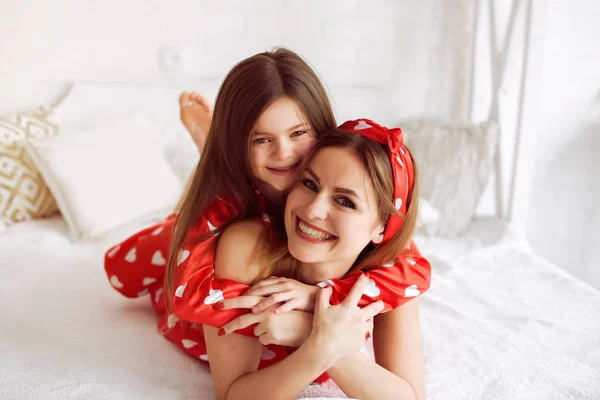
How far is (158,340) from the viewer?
148cm

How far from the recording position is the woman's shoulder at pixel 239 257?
1188 millimetres

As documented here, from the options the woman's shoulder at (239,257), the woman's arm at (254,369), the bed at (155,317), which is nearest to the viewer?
the woman's arm at (254,369)

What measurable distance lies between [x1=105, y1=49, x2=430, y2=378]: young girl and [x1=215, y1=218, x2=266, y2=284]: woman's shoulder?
2 centimetres

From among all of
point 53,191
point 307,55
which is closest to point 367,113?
point 307,55

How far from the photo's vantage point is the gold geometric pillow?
2191 millimetres

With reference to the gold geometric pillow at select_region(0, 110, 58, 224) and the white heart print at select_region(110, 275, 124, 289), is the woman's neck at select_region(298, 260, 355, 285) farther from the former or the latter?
the gold geometric pillow at select_region(0, 110, 58, 224)

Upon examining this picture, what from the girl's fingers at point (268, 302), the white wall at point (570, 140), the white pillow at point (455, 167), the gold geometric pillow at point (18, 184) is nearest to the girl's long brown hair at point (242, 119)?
the girl's fingers at point (268, 302)

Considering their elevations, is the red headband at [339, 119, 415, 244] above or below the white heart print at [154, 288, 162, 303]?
above

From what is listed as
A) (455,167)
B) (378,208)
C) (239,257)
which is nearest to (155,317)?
(239,257)

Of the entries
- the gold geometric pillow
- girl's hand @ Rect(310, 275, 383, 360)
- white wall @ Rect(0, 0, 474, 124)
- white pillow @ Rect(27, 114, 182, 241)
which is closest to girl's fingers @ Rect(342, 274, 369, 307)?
girl's hand @ Rect(310, 275, 383, 360)

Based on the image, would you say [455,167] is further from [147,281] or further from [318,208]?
[318,208]

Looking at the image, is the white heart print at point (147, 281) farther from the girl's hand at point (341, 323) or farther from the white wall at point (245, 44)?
the white wall at point (245, 44)

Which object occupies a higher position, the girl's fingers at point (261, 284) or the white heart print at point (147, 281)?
the girl's fingers at point (261, 284)

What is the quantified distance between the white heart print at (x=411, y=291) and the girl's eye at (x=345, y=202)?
233 millimetres
